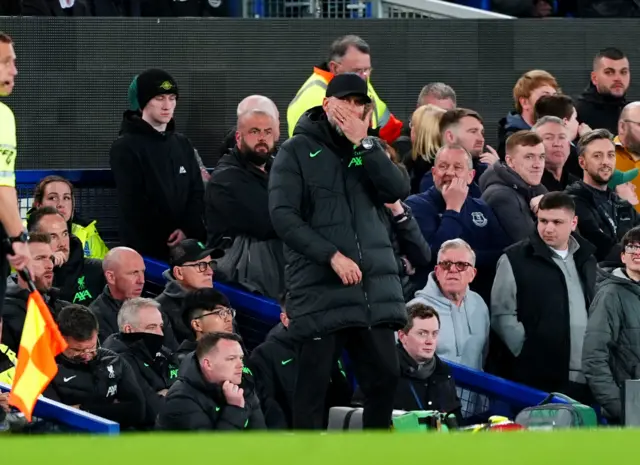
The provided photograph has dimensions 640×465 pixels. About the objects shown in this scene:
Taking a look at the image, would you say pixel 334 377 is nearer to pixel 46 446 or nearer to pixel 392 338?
pixel 392 338

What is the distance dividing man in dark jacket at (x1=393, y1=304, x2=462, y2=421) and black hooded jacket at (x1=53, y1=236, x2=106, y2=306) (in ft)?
6.34

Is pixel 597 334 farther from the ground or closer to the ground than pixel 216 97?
closer to the ground

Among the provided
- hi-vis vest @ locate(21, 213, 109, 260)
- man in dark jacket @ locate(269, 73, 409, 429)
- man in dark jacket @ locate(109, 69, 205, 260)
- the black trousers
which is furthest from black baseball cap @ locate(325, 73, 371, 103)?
hi-vis vest @ locate(21, 213, 109, 260)

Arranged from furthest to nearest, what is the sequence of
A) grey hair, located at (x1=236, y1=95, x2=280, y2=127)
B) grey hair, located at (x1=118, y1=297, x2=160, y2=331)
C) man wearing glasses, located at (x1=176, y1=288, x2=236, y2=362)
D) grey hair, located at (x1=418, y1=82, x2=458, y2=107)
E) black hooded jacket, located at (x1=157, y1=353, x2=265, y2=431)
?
grey hair, located at (x1=418, y1=82, x2=458, y2=107) → grey hair, located at (x1=236, y1=95, x2=280, y2=127) → man wearing glasses, located at (x1=176, y1=288, x2=236, y2=362) → grey hair, located at (x1=118, y1=297, x2=160, y2=331) → black hooded jacket, located at (x1=157, y1=353, x2=265, y2=431)

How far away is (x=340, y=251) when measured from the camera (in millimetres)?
9219

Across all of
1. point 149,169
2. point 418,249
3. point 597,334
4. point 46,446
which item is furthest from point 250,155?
point 46,446

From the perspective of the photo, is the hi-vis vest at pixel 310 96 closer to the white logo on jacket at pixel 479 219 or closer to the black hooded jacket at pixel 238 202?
the black hooded jacket at pixel 238 202

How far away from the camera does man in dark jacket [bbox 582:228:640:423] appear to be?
10.9 meters

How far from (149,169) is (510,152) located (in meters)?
2.31

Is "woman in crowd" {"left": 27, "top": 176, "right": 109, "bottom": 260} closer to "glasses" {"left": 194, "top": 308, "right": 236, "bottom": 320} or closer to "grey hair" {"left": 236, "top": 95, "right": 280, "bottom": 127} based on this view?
"grey hair" {"left": 236, "top": 95, "right": 280, "bottom": 127}

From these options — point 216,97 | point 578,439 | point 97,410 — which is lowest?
point 97,410

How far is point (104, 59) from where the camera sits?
1377 cm

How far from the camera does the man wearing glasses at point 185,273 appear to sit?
36.5 ft

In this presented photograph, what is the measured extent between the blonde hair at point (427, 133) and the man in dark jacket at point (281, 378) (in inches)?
83.3
